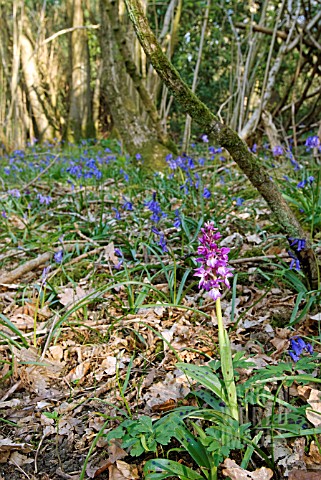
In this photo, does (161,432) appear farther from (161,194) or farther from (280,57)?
(280,57)

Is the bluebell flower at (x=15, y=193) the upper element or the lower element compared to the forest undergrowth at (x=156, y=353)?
lower

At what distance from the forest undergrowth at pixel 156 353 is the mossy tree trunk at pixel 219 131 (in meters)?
0.11

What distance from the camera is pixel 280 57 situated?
209 inches

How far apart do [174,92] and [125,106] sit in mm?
3786

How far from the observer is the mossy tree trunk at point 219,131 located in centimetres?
196

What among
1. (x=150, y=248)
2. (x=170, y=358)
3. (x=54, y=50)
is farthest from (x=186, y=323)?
(x=54, y=50)

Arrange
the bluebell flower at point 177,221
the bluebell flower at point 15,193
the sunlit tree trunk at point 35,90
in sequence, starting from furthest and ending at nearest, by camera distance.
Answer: the sunlit tree trunk at point 35,90 → the bluebell flower at point 15,193 → the bluebell flower at point 177,221

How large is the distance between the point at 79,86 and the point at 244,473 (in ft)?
43.4

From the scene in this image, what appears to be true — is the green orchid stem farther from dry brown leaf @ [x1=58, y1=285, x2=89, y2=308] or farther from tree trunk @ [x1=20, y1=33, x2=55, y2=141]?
tree trunk @ [x1=20, y1=33, x2=55, y2=141]

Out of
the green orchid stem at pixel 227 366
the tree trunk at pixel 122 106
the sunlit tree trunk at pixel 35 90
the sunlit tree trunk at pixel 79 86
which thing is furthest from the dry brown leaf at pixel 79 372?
the sunlit tree trunk at pixel 35 90

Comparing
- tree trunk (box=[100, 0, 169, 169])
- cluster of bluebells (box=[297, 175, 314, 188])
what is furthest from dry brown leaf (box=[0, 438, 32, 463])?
tree trunk (box=[100, 0, 169, 169])

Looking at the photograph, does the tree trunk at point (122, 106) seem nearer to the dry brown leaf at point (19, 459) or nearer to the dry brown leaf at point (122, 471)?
the dry brown leaf at point (19, 459)

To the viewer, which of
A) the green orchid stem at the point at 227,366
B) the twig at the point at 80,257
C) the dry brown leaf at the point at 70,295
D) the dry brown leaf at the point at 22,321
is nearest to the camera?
the green orchid stem at the point at 227,366

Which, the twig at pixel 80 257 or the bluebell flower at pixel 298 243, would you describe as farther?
the twig at pixel 80 257
